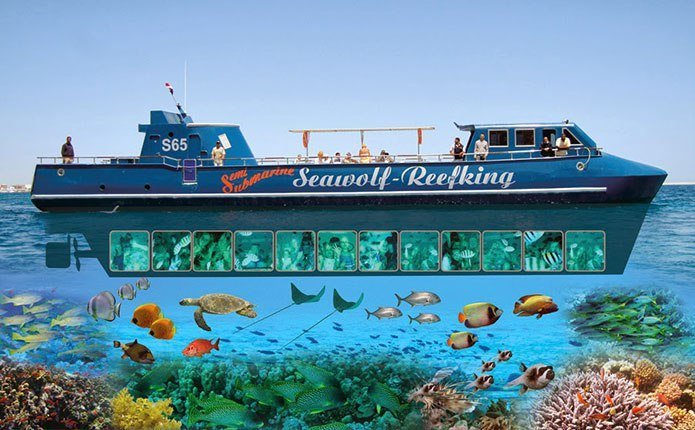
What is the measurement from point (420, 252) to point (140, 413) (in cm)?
360

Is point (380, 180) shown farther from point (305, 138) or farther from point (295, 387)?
point (295, 387)

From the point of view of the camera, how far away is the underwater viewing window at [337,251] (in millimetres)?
7481

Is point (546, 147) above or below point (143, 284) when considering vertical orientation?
above

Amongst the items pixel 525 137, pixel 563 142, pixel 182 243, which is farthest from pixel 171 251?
pixel 563 142

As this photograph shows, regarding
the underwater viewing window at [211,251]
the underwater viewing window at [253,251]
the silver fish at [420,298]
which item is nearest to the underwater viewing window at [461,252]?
the silver fish at [420,298]

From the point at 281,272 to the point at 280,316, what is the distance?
0.57m

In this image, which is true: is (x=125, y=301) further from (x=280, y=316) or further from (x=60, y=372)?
(x=280, y=316)

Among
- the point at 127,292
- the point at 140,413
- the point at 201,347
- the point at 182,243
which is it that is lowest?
the point at 140,413

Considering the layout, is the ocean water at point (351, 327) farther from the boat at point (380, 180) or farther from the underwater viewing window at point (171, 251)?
the boat at point (380, 180)

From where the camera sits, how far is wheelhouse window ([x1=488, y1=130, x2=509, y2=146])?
59.9 ft

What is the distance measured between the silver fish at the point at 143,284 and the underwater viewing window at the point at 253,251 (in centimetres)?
101

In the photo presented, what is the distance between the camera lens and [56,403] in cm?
A: 813

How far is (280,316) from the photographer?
25.9 feet

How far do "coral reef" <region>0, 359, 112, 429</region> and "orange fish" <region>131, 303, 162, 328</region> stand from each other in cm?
84
